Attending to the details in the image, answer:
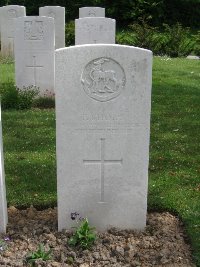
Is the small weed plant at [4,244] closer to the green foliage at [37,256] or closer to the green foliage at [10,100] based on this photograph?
the green foliage at [37,256]

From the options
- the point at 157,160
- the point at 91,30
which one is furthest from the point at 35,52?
the point at 157,160

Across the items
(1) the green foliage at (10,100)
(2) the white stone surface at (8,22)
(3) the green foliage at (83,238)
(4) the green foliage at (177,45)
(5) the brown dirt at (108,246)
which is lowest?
(5) the brown dirt at (108,246)

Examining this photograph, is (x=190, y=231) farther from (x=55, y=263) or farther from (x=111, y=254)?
(x=55, y=263)

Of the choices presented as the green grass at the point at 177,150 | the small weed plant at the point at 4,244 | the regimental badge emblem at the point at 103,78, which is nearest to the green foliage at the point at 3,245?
the small weed plant at the point at 4,244

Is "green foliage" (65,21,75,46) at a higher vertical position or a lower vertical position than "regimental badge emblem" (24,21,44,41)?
lower

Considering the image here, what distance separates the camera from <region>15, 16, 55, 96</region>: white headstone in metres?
8.70

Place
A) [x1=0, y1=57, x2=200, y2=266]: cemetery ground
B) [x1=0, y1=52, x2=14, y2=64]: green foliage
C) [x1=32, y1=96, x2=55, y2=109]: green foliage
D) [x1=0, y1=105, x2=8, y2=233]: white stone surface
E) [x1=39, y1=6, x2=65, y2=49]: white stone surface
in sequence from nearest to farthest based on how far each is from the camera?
[x1=0, y1=105, x2=8, y2=233]: white stone surface → [x1=0, y1=57, x2=200, y2=266]: cemetery ground → [x1=32, y1=96, x2=55, y2=109]: green foliage → [x1=0, y1=52, x2=14, y2=64]: green foliage → [x1=39, y1=6, x2=65, y2=49]: white stone surface

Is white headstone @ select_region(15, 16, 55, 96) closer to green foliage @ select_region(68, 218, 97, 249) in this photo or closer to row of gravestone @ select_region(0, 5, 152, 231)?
row of gravestone @ select_region(0, 5, 152, 231)

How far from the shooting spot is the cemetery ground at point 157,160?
189 inches

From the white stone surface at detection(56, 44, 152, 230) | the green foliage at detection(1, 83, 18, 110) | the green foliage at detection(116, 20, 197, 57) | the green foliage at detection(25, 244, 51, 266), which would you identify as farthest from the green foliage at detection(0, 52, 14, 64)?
the green foliage at detection(25, 244, 51, 266)

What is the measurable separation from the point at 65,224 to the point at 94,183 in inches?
17.1

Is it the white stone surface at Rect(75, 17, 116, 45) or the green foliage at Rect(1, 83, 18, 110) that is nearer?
the green foliage at Rect(1, 83, 18, 110)

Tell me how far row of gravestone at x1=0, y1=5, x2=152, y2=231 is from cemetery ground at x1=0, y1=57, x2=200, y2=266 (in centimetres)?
28

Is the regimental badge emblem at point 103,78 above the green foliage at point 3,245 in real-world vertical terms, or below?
above
